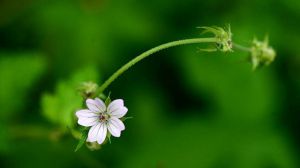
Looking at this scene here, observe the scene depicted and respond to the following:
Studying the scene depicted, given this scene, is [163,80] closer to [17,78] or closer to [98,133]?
[17,78]

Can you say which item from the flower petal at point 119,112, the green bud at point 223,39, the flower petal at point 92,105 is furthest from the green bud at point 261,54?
the flower petal at point 92,105

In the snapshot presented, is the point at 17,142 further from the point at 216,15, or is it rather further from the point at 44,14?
the point at 216,15

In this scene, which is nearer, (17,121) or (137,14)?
(17,121)

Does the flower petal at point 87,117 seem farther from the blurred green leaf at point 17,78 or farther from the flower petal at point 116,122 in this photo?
the blurred green leaf at point 17,78

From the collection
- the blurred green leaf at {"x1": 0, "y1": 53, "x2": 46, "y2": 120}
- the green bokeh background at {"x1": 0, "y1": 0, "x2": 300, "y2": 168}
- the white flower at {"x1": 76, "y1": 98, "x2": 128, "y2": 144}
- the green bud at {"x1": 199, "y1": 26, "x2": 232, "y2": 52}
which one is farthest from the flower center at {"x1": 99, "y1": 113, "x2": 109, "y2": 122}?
the blurred green leaf at {"x1": 0, "y1": 53, "x2": 46, "y2": 120}

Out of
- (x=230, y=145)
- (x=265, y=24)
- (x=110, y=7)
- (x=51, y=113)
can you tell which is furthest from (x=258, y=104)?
(x=51, y=113)

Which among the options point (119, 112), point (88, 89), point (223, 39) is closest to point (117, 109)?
point (119, 112)

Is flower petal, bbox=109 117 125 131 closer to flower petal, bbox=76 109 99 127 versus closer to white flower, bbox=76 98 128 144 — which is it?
white flower, bbox=76 98 128 144
